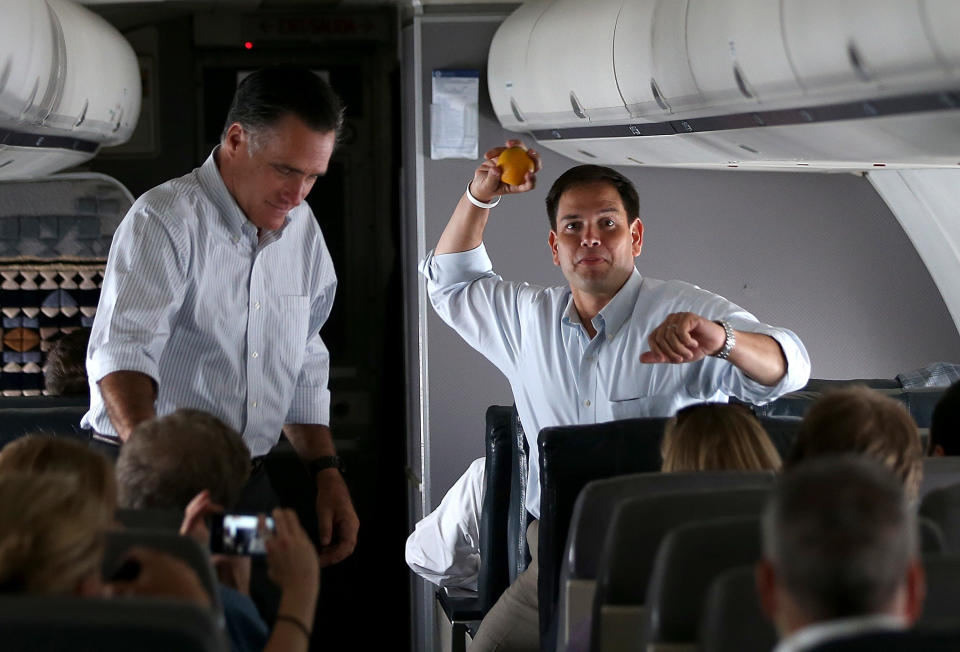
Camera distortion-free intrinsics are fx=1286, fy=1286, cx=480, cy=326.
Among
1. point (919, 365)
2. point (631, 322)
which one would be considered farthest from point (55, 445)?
point (919, 365)

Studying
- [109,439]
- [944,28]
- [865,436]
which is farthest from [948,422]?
[109,439]

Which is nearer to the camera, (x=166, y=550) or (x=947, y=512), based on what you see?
(x=166, y=550)

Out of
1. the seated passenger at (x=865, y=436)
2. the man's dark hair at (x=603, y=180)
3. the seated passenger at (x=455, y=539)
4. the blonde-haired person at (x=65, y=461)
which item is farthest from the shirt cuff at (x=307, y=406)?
the seated passenger at (x=865, y=436)

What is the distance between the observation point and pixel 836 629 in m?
1.37

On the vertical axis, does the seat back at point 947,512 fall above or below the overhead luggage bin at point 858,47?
below

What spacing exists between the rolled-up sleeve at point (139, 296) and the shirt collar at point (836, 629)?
82.5 inches

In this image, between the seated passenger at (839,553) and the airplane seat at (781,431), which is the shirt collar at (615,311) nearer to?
the airplane seat at (781,431)

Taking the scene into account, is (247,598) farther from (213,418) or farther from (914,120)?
(914,120)

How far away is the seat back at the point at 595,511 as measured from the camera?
243 cm

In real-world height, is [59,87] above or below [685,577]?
above

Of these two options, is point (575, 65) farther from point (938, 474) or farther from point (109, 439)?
point (938, 474)

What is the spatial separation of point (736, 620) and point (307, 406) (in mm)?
2218

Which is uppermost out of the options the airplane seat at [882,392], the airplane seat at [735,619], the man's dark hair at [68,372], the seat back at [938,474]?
the man's dark hair at [68,372]

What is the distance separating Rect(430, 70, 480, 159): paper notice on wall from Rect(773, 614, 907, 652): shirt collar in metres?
4.56
